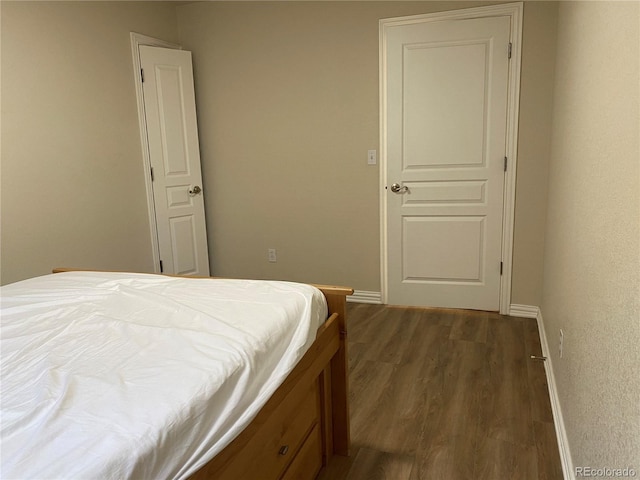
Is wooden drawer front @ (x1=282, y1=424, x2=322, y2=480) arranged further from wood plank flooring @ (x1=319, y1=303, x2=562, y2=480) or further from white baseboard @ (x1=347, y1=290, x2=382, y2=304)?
white baseboard @ (x1=347, y1=290, x2=382, y2=304)

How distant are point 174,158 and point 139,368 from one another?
2996 millimetres

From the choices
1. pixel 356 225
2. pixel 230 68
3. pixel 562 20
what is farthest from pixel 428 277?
pixel 230 68

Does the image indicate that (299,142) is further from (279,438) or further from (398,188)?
(279,438)

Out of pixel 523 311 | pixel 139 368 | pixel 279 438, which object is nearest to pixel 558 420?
pixel 279 438

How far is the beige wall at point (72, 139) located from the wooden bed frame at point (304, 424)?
211 centimetres

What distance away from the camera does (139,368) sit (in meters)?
1.15

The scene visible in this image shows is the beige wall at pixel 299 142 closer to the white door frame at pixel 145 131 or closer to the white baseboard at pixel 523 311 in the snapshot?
the white baseboard at pixel 523 311

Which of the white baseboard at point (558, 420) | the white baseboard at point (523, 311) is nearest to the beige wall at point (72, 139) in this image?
the white baseboard at point (523, 311)

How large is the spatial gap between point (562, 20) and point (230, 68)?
243 cm

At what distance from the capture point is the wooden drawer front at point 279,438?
3.86 feet

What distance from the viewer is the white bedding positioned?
33.7 inches

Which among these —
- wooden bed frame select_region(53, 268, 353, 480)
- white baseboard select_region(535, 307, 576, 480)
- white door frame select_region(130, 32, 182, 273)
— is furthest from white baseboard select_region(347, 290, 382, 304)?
wooden bed frame select_region(53, 268, 353, 480)

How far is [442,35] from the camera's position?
128 inches

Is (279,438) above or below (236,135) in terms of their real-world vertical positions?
below
